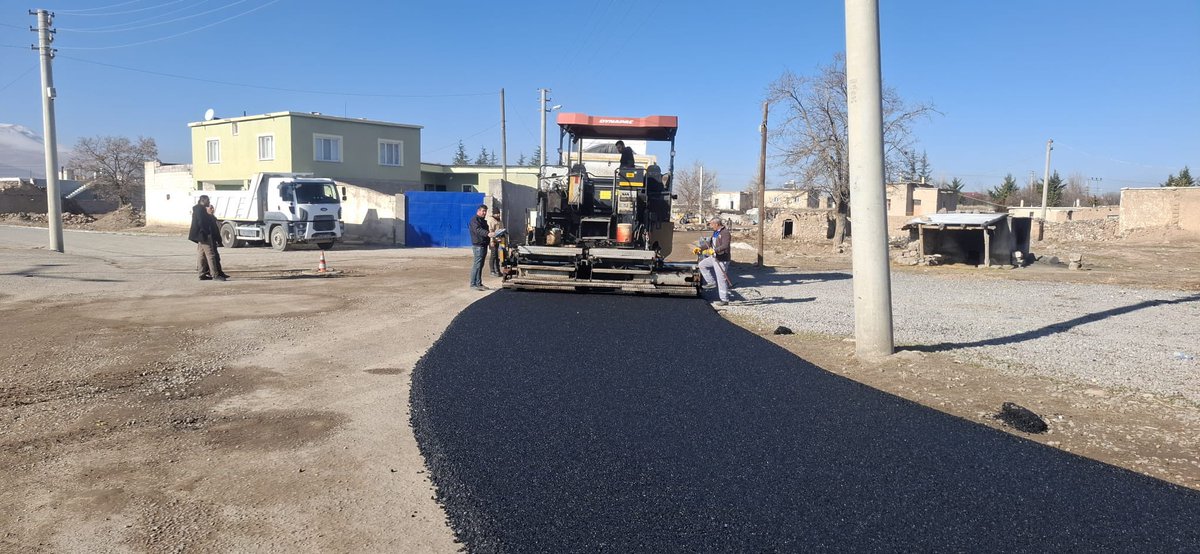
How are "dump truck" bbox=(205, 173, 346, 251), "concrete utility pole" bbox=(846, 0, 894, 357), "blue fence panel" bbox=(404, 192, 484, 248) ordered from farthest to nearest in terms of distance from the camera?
"blue fence panel" bbox=(404, 192, 484, 248) < "dump truck" bbox=(205, 173, 346, 251) < "concrete utility pole" bbox=(846, 0, 894, 357)

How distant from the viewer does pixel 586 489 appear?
156 inches

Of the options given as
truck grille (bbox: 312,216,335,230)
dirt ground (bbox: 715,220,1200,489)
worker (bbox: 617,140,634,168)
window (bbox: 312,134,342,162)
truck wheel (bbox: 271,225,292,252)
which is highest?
window (bbox: 312,134,342,162)

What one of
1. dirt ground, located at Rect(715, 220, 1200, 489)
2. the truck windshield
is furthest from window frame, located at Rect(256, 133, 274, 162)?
dirt ground, located at Rect(715, 220, 1200, 489)

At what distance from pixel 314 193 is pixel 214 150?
50.1 ft

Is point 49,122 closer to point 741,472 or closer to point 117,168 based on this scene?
point 741,472

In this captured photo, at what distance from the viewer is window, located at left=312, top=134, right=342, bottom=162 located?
32812 mm

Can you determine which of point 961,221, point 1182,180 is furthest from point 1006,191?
point 961,221

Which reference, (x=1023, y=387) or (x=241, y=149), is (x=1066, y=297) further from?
(x=241, y=149)

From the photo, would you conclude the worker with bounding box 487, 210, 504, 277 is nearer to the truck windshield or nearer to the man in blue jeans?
the man in blue jeans

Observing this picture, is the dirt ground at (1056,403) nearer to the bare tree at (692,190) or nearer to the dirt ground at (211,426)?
the dirt ground at (211,426)

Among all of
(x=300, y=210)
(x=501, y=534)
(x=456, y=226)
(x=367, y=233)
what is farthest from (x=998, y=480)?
(x=367, y=233)

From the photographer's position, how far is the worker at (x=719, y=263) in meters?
12.0

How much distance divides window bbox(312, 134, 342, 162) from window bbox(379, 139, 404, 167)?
2.20 metres

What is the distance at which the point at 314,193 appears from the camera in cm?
2378
